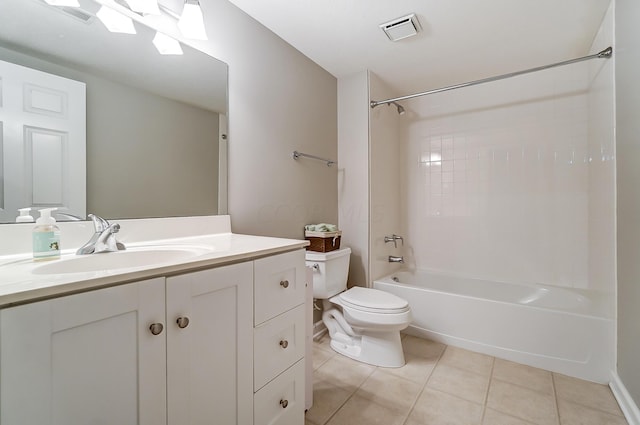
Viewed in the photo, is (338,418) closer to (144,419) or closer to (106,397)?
(144,419)

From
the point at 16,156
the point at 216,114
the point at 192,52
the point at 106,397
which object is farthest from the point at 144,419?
the point at 192,52

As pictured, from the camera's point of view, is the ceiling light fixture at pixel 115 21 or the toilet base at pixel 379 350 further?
the toilet base at pixel 379 350

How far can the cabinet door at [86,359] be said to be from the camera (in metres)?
0.49

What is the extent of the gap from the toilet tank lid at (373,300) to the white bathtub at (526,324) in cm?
40

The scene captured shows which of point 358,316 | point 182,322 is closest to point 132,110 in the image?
point 182,322

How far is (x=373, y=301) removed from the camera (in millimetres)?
1782

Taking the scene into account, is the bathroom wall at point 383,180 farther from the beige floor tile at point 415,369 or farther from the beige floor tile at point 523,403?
the beige floor tile at point 523,403

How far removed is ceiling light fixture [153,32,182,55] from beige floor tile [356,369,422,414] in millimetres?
1985

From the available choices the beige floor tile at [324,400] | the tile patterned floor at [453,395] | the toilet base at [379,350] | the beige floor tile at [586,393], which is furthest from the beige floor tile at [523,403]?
the beige floor tile at [324,400]

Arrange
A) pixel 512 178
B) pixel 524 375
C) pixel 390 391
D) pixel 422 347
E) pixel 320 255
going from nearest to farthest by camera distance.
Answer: pixel 390 391 → pixel 524 375 → pixel 320 255 → pixel 422 347 → pixel 512 178

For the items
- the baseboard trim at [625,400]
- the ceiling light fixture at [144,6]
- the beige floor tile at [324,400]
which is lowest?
the beige floor tile at [324,400]

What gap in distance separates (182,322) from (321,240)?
127 centimetres

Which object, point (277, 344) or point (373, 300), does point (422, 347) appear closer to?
point (373, 300)

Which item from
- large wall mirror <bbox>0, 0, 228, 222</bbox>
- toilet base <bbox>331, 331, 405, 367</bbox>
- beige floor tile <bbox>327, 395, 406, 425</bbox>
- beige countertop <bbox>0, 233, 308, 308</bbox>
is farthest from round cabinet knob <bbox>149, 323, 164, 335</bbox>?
→ toilet base <bbox>331, 331, 405, 367</bbox>
